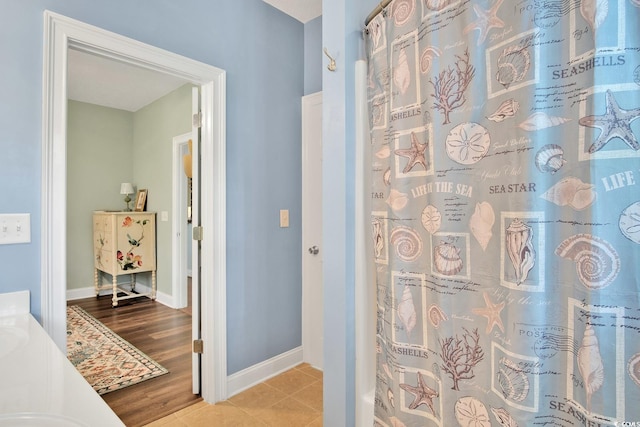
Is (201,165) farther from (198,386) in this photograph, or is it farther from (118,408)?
(118,408)

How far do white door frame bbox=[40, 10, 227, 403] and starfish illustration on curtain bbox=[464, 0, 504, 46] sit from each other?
159cm

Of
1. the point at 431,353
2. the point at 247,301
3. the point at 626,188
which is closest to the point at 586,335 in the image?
the point at 626,188

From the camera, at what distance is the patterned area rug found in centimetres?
231

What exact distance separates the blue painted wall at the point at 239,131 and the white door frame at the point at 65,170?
0.04 m

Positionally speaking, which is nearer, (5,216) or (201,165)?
(5,216)

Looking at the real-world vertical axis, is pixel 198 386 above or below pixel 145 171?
below

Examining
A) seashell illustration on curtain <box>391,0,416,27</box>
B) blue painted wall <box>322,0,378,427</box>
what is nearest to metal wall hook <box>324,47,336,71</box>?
blue painted wall <box>322,0,378,427</box>

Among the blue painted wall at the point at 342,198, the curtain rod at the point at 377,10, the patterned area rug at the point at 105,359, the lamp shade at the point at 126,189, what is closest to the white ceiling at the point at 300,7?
the blue painted wall at the point at 342,198

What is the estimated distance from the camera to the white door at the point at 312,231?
252 centimetres

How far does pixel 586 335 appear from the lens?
71cm

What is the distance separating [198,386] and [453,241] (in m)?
1.96

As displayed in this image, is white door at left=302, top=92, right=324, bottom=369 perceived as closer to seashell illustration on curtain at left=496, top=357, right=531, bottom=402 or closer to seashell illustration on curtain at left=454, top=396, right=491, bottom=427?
seashell illustration on curtain at left=454, top=396, right=491, bottom=427

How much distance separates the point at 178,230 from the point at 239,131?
2.27 m

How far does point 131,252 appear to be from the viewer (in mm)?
4125
